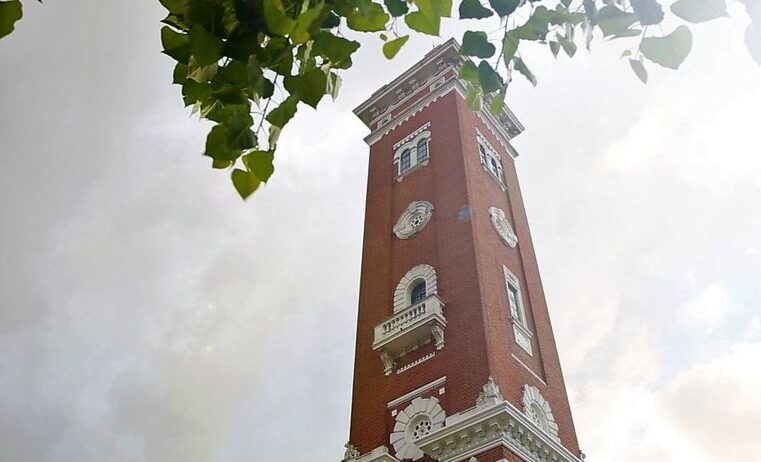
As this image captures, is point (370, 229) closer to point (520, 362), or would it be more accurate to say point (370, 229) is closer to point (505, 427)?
point (520, 362)

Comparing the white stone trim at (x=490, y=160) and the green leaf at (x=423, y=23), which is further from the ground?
the white stone trim at (x=490, y=160)

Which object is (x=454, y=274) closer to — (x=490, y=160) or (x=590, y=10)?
(x=490, y=160)

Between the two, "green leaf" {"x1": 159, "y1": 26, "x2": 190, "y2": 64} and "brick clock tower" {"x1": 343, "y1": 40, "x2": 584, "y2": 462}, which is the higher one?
"brick clock tower" {"x1": 343, "y1": 40, "x2": 584, "y2": 462}

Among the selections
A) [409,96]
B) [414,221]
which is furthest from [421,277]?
[409,96]

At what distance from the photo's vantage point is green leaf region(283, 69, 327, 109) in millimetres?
2689

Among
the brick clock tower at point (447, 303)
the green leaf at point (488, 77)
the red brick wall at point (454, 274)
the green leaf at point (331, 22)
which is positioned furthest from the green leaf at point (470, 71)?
the red brick wall at point (454, 274)

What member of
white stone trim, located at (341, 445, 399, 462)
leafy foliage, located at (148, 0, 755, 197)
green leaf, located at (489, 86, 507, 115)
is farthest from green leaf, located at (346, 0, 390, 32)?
white stone trim, located at (341, 445, 399, 462)

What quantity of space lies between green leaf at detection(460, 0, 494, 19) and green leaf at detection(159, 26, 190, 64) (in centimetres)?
134

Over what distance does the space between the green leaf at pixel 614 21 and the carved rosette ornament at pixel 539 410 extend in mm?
12971

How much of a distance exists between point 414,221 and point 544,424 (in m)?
7.45

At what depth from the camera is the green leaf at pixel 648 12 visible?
9.78 feet

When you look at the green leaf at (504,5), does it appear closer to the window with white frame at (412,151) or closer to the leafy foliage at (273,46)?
the leafy foliage at (273,46)

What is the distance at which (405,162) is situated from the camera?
77.0ft

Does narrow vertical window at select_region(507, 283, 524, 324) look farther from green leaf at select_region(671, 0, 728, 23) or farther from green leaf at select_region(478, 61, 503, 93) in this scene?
green leaf at select_region(671, 0, 728, 23)
